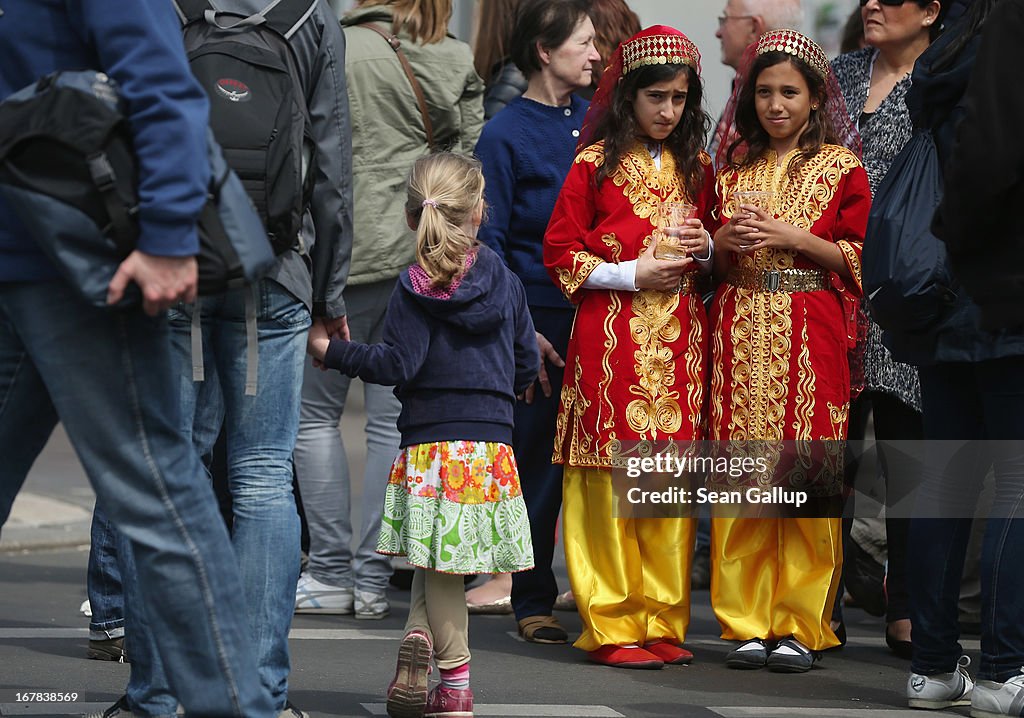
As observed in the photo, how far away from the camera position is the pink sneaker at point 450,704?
4270 millimetres

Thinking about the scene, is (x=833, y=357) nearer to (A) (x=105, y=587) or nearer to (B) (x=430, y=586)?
(B) (x=430, y=586)

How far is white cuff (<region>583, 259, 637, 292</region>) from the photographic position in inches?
202

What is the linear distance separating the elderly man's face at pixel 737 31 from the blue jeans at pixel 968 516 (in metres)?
2.43

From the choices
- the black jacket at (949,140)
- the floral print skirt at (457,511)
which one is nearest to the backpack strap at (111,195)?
the floral print skirt at (457,511)

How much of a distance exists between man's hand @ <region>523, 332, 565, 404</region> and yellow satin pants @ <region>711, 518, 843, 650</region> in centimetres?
75

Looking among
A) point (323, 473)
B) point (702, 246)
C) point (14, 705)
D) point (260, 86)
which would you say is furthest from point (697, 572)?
point (260, 86)

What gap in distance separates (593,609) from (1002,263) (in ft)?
5.70

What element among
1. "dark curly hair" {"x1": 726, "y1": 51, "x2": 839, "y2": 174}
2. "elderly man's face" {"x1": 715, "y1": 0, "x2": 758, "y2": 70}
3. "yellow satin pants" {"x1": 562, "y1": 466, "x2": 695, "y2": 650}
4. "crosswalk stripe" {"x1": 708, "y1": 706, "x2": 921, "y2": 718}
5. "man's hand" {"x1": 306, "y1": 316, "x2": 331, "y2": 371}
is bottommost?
"crosswalk stripe" {"x1": 708, "y1": 706, "x2": 921, "y2": 718}

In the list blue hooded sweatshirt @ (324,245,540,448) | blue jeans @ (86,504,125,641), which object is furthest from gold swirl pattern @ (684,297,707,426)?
blue jeans @ (86,504,125,641)

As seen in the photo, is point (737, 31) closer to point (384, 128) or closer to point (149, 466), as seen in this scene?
point (384, 128)

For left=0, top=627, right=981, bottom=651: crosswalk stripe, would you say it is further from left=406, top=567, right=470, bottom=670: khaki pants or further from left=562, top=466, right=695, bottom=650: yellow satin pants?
left=406, top=567, right=470, bottom=670: khaki pants

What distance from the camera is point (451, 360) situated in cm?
449

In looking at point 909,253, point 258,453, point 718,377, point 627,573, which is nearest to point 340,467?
point 627,573

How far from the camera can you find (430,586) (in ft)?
14.4
